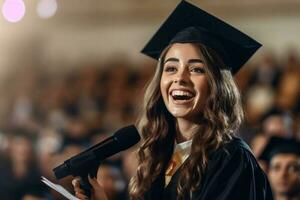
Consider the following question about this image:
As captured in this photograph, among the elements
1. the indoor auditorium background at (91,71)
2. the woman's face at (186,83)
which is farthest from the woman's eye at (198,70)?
the indoor auditorium background at (91,71)

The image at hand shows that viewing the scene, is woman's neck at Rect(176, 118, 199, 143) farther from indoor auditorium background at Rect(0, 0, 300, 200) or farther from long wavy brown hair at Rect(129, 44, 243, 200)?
indoor auditorium background at Rect(0, 0, 300, 200)

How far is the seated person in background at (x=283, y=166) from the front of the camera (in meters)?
4.11

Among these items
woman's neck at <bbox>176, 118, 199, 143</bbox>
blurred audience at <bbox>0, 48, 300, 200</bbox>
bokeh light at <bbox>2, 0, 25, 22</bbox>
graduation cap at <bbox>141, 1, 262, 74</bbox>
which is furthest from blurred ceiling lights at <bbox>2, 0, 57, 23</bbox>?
woman's neck at <bbox>176, 118, 199, 143</bbox>

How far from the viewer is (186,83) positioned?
2221 millimetres

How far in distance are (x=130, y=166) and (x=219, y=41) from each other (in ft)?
9.04

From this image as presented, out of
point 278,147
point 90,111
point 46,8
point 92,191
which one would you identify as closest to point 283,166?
point 278,147

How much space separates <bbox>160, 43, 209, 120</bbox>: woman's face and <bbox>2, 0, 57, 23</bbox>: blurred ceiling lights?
594cm

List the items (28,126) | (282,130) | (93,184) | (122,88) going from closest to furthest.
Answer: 1. (93,184)
2. (282,130)
3. (28,126)
4. (122,88)

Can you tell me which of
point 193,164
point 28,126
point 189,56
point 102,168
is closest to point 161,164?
point 193,164

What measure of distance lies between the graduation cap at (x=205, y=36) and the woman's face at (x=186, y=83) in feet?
0.21

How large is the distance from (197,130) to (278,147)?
227cm

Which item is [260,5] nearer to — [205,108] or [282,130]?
[282,130]

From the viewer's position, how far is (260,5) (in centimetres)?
943

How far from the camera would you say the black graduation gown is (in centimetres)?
210
